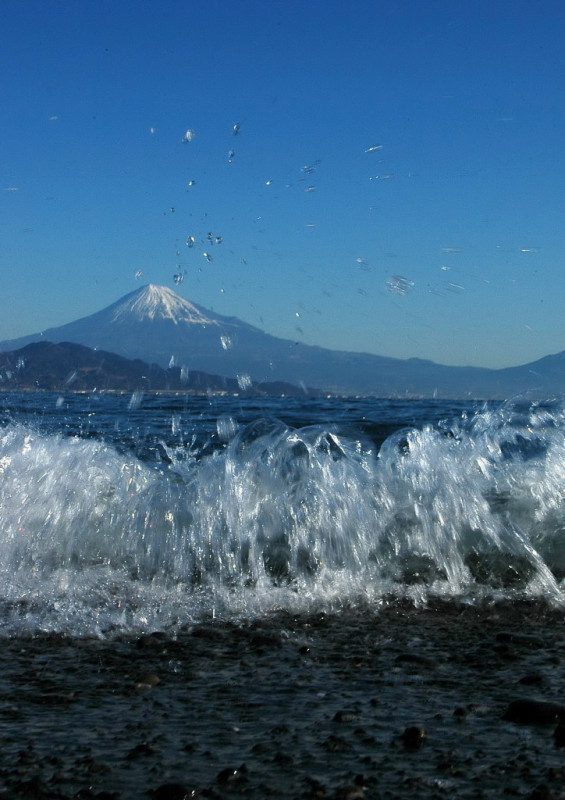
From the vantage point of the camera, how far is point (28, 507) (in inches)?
230

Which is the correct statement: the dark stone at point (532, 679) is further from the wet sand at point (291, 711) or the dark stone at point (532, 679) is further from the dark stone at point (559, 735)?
the dark stone at point (559, 735)

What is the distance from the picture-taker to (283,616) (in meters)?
4.32

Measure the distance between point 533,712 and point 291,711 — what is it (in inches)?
34.4

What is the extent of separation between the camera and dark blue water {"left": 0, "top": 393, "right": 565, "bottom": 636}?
464 cm

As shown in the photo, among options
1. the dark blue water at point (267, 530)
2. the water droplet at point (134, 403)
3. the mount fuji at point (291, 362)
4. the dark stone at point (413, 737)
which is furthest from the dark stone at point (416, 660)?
the mount fuji at point (291, 362)

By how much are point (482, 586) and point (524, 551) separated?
52 centimetres

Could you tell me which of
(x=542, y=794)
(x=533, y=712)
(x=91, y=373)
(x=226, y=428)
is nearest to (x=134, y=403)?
(x=226, y=428)

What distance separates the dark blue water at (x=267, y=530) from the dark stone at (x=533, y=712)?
1.71 meters

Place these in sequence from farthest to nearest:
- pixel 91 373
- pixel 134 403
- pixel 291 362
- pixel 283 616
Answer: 1. pixel 291 362
2. pixel 91 373
3. pixel 134 403
4. pixel 283 616

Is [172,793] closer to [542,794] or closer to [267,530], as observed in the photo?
[542,794]

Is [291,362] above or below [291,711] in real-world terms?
Result: above

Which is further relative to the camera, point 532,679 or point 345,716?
point 532,679

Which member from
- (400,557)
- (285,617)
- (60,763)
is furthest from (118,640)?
(400,557)

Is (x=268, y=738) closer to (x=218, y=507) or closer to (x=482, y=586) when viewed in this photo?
(x=482, y=586)
